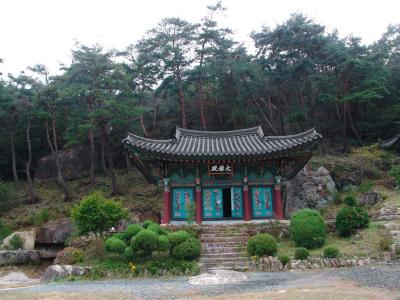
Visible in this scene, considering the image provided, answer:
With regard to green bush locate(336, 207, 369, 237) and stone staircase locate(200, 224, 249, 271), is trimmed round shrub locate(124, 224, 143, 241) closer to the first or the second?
stone staircase locate(200, 224, 249, 271)

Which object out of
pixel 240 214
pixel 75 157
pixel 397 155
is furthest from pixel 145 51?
pixel 397 155

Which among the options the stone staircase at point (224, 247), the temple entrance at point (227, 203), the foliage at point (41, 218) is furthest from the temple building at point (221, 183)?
the foliage at point (41, 218)

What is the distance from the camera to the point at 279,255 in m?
15.1

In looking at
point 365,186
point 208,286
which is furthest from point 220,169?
point 365,186

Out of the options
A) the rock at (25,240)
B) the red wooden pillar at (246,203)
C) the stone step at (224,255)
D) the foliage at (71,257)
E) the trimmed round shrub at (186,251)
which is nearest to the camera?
the trimmed round shrub at (186,251)

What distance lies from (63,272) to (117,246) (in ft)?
7.07

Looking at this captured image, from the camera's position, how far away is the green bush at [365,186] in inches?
1055

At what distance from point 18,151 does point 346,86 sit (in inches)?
1263

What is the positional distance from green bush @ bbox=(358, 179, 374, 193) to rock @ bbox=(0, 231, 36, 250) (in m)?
21.8

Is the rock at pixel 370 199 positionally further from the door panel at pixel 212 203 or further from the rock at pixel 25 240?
the rock at pixel 25 240

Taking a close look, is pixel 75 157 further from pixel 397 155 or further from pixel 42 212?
pixel 397 155

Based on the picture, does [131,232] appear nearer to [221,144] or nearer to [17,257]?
[221,144]

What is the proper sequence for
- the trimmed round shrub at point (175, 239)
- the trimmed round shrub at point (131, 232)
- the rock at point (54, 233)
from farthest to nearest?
the rock at point (54, 233), the trimmed round shrub at point (131, 232), the trimmed round shrub at point (175, 239)

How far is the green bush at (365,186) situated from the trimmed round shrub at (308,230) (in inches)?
448
